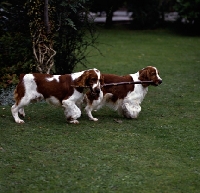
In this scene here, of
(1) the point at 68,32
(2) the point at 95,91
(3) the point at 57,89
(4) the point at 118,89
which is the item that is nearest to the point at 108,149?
(2) the point at 95,91

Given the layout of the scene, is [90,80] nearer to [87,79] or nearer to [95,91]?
[87,79]

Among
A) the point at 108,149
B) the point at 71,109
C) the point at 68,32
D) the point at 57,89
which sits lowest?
the point at 108,149

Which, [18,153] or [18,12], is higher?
[18,12]

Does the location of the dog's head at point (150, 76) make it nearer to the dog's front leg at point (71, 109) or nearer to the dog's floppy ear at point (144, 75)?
the dog's floppy ear at point (144, 75)

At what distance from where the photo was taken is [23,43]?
40.4 feet

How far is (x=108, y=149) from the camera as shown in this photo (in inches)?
274

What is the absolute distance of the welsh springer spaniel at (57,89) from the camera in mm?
8133

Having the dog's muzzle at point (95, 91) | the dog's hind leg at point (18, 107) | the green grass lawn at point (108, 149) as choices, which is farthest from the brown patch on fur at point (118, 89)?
the dog's hind leg at point (18, 107)

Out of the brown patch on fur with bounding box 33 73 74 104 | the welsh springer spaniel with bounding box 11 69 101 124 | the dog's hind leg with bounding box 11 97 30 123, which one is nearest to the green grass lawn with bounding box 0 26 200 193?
the dog's hind leg with bounding box 11 97 30 123

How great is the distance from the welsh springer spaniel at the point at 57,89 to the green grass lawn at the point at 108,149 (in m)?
0.32

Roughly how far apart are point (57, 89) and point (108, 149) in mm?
1703

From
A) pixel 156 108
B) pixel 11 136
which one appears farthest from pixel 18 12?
pixel 11 136

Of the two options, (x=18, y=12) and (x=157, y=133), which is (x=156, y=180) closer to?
(x=157, y=133)

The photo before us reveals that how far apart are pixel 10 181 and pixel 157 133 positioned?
2.90 metres
